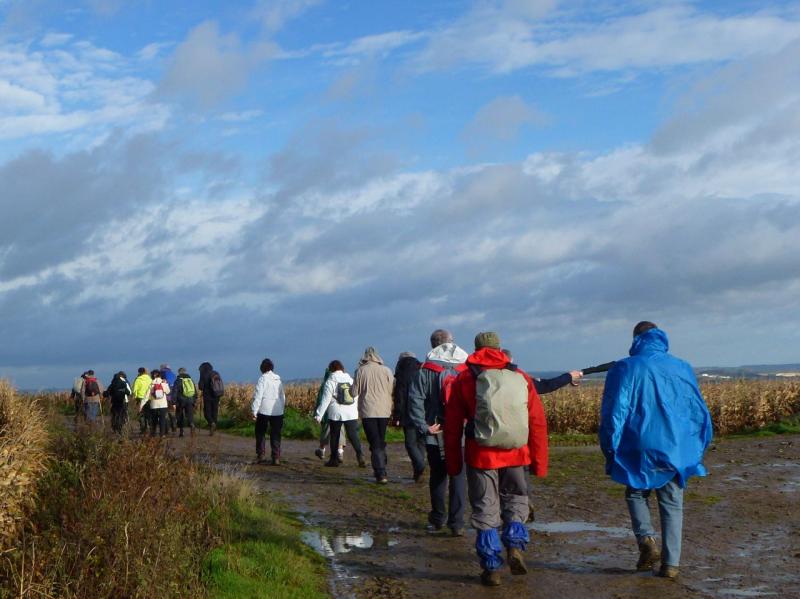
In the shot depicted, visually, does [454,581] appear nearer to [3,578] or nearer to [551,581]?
[551,581]

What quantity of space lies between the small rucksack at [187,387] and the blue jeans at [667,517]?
1973 cm

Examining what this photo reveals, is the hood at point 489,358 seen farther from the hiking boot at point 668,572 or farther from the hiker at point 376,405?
the hiker at point 376,405

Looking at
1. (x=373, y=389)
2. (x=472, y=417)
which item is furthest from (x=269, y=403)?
(x=472, y=417)

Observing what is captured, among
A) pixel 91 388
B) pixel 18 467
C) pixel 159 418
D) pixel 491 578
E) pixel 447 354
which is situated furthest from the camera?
pixel 91 388

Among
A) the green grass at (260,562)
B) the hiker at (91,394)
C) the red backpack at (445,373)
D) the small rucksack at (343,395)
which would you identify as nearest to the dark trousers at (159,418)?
the hiker at (91,394)

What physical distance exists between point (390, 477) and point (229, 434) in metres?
14.2

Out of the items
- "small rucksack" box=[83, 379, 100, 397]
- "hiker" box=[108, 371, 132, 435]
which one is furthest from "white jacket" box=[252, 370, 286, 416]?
Result: "small rucksack" box=[83, 379, 100, 397]

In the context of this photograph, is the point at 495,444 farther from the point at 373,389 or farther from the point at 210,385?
the point at 210,385

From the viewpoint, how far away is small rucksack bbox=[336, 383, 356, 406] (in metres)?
18.0

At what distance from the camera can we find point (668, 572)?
331 inches

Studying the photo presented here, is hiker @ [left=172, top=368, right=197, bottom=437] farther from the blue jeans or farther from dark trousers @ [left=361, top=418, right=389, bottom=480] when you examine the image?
the blue jeans

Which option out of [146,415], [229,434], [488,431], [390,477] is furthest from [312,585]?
[229,434]

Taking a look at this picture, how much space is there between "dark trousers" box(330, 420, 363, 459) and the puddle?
676 centimetres

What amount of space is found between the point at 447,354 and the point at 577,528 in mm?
2591
